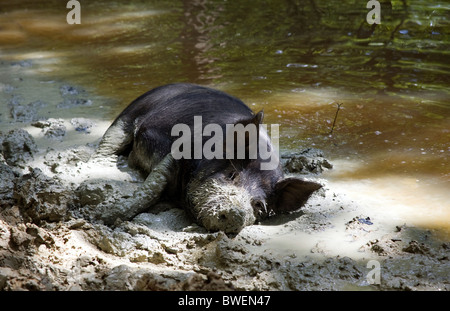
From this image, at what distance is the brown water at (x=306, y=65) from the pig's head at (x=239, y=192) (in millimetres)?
736

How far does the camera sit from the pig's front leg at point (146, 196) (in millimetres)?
4414

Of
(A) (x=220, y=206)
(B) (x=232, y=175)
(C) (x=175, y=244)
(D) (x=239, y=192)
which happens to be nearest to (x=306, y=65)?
(B) (x=232, y=175)

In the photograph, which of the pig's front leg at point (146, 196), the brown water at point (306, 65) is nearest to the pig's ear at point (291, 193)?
the brown water at point (306, 65)

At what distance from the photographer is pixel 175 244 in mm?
3969

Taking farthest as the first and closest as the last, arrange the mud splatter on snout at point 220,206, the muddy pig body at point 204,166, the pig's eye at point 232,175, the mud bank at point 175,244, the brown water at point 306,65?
the brown water at point 306,65, the pig's eye at point 232,175, the muddy pig body at point 204,166, the mud splatter on snout at point 220,206, the mud bank at point 175,244

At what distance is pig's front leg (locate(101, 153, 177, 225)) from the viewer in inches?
174

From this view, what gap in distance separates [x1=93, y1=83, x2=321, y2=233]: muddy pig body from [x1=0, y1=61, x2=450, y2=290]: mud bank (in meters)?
0.13

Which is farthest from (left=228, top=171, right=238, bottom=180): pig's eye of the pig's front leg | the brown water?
Answer: the brown water

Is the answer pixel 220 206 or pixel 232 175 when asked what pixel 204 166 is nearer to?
pixel 232 175

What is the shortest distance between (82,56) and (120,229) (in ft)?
22.3

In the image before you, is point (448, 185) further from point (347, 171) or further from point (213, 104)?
point (213, 104)

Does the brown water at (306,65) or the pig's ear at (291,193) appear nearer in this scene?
the pig's ear at (291,193)

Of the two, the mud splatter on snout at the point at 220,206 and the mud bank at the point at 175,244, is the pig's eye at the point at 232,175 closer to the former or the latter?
the mud splatter on snout at the point at 220,206

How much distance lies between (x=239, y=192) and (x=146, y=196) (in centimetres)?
85
